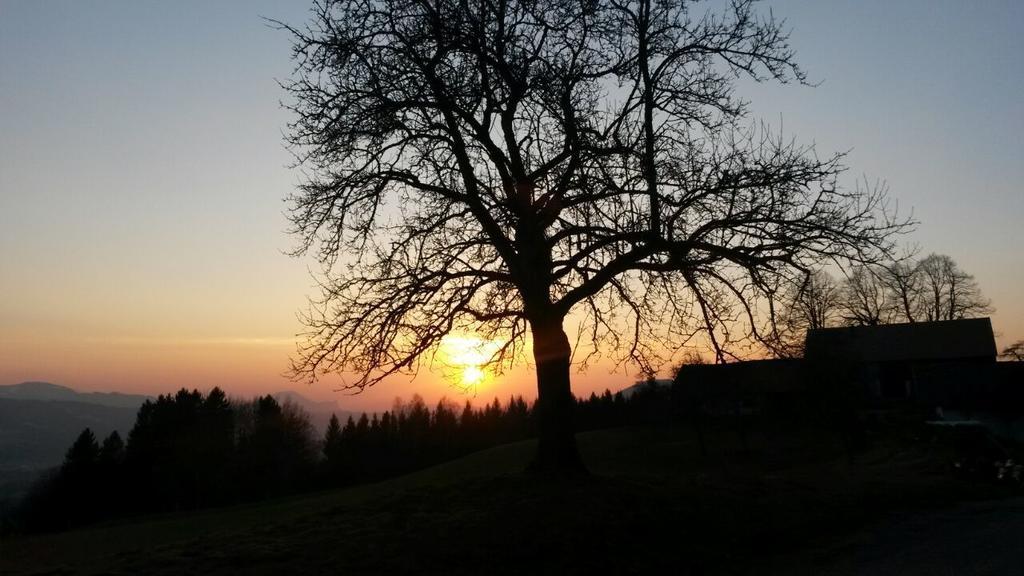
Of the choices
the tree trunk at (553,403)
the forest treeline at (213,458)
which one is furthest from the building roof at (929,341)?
the tree trunk at (553,403)

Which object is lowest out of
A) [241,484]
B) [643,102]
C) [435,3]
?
[241,484]

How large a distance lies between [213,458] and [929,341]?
69.1 metres

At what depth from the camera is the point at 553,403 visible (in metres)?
13.0

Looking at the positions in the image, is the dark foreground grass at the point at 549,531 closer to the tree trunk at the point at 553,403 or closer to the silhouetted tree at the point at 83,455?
the tree trunk at the point at 553,403

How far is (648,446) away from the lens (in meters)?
54.8

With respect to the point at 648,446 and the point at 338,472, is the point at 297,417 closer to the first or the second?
the point at 338,472

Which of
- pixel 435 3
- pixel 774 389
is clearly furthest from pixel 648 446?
pixel 435 3

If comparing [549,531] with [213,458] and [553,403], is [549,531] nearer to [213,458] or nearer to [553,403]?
[553,403]

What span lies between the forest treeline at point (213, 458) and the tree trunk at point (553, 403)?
3927 cm

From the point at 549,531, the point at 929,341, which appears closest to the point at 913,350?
the point at 929,341

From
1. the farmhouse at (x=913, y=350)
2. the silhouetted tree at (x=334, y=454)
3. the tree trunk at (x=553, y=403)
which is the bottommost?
the silhouetted tree at (x=334, y=454)

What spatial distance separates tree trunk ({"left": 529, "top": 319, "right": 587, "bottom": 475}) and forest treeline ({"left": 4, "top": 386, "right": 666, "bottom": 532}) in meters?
39.3

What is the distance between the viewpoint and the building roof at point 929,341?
58406mm

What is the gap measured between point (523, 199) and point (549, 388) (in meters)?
3.69
